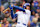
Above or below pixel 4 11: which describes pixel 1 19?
below

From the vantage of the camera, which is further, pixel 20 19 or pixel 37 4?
pixel 37 4

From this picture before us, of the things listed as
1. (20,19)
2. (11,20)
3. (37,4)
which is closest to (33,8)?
(37,4)

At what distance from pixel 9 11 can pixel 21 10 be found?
20 centimetres

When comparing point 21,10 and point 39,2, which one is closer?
point 21,10

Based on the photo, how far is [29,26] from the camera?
173 centimetres

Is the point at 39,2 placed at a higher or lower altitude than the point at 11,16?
higher

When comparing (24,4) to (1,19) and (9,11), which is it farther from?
(1,19)

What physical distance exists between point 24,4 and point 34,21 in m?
0.32

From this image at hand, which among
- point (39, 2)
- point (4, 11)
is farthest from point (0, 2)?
point (39, 2)

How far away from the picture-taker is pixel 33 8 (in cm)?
178

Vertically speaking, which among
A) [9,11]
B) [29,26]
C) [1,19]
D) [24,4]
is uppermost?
[24,4]

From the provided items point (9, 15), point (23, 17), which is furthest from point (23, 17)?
point (9, 15)

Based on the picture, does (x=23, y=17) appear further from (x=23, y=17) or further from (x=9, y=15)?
(x=9, y=15)

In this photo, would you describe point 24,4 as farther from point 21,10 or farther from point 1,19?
point 1,19
